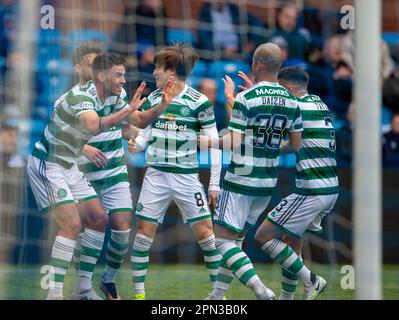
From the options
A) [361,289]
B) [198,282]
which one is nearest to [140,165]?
[198,282]

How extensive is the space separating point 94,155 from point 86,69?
0.48 m

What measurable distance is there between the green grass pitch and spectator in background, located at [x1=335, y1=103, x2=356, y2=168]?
765 mm

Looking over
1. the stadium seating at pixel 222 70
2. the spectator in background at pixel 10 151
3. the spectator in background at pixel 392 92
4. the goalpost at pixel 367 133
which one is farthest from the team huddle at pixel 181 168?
the spectator in background at pixel 392 92

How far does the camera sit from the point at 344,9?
655 centimetres

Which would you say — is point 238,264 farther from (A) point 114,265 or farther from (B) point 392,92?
(B) point 392,92

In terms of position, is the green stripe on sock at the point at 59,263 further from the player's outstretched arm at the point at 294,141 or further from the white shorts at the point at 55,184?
the player's outstretched arm at the point at 294,141

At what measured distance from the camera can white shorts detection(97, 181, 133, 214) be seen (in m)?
5.84

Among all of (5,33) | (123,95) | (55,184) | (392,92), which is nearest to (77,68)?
(123,95)

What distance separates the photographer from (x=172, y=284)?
21.9 ft

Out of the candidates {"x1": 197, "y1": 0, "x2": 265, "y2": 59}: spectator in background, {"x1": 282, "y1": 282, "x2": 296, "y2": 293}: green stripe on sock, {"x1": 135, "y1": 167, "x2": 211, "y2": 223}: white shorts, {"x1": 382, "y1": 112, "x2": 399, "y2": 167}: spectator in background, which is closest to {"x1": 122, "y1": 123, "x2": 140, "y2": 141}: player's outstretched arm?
{"x1": 135, "y1": 167, "x2": 211, "y2": 223}: white shorts

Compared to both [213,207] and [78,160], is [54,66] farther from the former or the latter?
[213,207]

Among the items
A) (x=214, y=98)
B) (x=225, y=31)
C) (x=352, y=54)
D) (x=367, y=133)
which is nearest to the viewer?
(x=367, y=133)

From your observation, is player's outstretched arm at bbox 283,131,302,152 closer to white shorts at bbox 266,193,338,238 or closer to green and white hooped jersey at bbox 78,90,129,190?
white shorts at bbox 266,193,338,238

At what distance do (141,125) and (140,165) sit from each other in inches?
44.3
